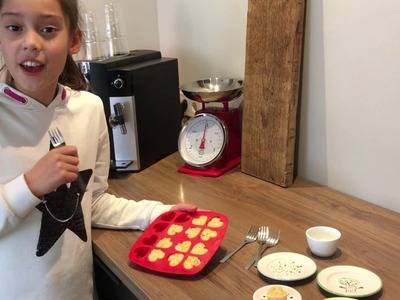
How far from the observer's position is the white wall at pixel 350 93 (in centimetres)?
106

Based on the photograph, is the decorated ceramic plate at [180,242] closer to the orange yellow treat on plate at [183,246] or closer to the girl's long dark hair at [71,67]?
the orange yellow treat on plate at [183,246]

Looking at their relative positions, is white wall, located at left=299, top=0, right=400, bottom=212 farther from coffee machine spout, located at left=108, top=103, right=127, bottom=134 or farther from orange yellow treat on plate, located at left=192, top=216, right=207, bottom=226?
coffee machine spout, located at left=108, top=103, right=127, bottom=134

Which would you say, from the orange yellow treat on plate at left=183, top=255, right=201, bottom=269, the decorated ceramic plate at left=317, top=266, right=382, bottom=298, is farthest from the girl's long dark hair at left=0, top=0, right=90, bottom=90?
the decorated ceramic plate at left=317, top=266, right=382, bottom=298

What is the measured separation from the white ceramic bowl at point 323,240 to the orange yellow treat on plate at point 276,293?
16 cm

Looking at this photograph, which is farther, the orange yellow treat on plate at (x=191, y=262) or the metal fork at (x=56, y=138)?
the metal fork at (x=56, y=138)

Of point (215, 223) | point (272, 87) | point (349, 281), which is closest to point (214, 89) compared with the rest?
point (272, 87)

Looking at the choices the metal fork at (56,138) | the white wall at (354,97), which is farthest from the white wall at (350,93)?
the metal fork at (56,138)

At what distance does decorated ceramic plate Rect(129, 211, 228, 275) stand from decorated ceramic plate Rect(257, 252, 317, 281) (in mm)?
111

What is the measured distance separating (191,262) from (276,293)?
0.20 metres

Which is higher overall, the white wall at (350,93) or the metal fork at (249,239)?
the white wall at (350,93)

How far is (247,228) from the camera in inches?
42.4

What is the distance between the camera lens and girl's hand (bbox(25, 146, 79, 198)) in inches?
35.5

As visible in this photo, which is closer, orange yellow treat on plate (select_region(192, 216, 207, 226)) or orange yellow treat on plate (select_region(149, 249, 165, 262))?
orange yellow treat on plate (select_region(149, 249, 165, 262))

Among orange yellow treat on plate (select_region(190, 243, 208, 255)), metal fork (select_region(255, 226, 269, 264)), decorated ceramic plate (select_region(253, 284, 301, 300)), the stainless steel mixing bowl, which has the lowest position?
decorated ceramic plate (select_region(253, 284, 301, 300))
